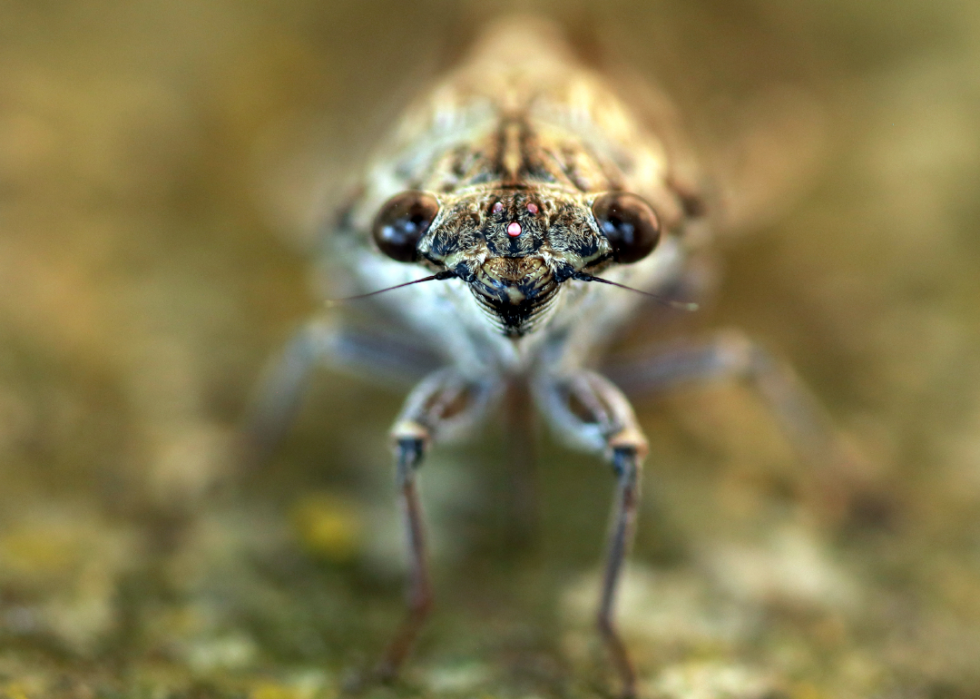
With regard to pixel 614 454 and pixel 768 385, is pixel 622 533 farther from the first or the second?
pixel 768 385

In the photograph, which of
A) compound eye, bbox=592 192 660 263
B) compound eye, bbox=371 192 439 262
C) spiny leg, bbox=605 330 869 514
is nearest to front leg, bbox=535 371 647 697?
spiny leg, bbox=605 330 869 514

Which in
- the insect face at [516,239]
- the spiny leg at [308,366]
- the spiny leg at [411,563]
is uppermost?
the spiny leg at [308,366]

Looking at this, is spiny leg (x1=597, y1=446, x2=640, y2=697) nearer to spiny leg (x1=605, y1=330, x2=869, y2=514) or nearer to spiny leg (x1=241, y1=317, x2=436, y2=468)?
spiny leg (x1=605, y1=330, x2=869, y2=514)

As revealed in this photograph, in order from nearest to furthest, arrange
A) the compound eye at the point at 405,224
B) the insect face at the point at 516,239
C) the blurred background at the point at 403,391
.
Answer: the insect face at the point at 516,239, the compound eye at the point at 405,224, the blurred background at the point at 403,391

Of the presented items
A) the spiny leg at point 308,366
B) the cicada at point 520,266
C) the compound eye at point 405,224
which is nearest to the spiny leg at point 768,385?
the cicada at point 520,266

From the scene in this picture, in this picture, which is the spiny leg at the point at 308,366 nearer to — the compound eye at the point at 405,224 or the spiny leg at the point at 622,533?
the compound eye at the point at 405,224

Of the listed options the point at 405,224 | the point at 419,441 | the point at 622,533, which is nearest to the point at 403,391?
the point at 419,441

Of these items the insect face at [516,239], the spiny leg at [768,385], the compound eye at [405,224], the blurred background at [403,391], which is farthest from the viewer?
the spiny leg at [768,385]

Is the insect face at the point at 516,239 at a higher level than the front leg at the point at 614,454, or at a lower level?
higher
